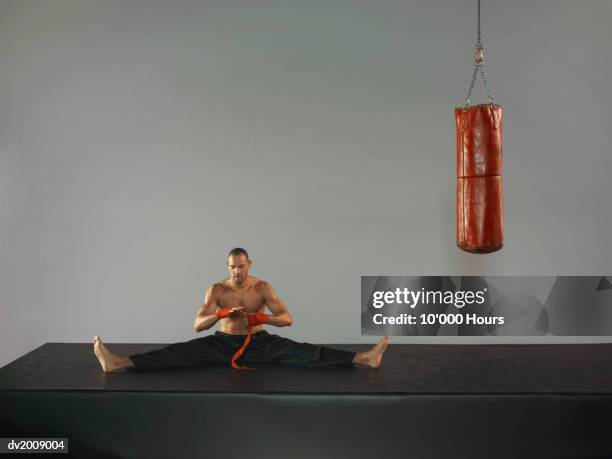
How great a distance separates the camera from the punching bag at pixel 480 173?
13.5 feet

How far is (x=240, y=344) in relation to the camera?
4164mm

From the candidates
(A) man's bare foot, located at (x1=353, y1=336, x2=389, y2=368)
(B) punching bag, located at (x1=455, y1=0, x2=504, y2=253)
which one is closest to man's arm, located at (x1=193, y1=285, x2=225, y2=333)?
(A) man's bare foot, located at (x1=353, y1=336, x2=389, y2=368)

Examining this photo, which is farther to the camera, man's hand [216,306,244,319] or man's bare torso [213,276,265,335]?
man's bare torso [213,276,265,335]

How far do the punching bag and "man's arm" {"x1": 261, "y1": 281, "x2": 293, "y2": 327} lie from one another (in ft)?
3.69

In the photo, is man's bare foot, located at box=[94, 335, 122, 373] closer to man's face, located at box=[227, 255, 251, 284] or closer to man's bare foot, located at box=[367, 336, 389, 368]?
man's face, located at box=[227, 255, 251, 284]

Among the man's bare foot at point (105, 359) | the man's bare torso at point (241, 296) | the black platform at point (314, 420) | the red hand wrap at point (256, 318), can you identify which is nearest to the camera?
the black platform at point (314, 420)

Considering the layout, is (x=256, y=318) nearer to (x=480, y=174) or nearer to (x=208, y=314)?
(x=208, y=314)

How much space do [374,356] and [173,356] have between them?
43.8 inches

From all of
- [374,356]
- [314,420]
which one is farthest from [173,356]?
[374,356]

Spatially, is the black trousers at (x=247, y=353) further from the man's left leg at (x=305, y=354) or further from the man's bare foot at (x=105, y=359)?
the man's bare foot at (x=105, y=359)

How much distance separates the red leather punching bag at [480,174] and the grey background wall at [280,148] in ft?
4.50

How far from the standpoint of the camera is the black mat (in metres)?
3.57

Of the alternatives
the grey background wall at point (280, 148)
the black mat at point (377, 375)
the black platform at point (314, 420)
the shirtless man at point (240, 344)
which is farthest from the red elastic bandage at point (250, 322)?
the grey background wall at point (280, 148)

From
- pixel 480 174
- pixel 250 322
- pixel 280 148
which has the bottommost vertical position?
pixel 250 322
